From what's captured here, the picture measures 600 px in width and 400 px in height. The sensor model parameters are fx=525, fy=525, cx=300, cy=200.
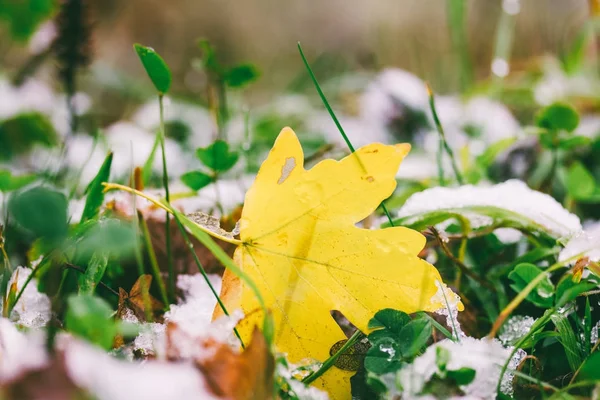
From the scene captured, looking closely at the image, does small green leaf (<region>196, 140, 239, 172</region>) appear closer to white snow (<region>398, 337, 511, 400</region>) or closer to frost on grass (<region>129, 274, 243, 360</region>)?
frost on grass (<region>129, 274, 243, 360</region>)

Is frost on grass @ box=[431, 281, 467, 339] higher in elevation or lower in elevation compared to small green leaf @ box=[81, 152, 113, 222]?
lower

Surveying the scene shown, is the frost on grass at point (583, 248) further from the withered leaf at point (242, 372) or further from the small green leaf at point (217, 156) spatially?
the small green leaf at point (217, 156)

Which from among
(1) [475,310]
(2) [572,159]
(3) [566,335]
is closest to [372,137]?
(2) [572,159]

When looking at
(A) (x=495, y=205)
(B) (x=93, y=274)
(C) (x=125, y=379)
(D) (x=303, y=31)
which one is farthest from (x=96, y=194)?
(D) (x=303, y=31)

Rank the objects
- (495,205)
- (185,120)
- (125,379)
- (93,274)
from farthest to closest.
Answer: (185,120), (495,205), (93,274), (125,379)

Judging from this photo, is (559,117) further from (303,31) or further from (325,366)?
(303,31)

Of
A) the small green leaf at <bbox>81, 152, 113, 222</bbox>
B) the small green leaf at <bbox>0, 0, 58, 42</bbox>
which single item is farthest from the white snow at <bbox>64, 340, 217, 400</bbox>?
the small green leaf at <bbox>0, 0, 58, 42</bbox>
